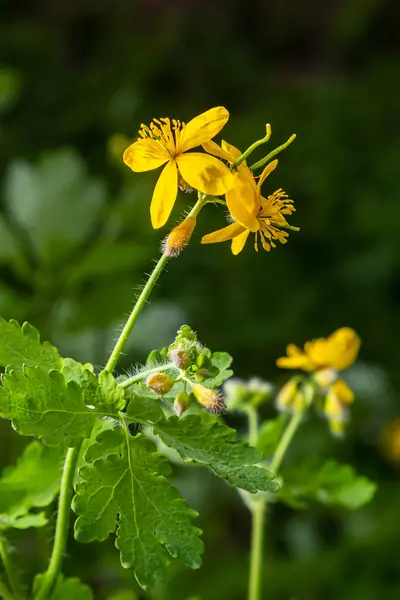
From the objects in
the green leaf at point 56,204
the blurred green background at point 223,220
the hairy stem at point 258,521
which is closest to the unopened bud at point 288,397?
the hairy stem at point 258,521

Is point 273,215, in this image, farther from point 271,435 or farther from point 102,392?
point 271,435

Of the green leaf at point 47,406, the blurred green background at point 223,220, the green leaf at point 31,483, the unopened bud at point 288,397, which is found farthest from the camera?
the blurred green background at point 223,220

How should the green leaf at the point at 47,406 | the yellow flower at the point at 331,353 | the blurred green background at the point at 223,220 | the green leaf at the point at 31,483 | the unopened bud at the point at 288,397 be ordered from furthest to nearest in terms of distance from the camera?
the blurred green background at the point at 223,220
the unopened bud at the point at 288,397
the yellow flower at the point at 331,353
the green leaf at the point at 31,483
the green leaf at the point at 47,406

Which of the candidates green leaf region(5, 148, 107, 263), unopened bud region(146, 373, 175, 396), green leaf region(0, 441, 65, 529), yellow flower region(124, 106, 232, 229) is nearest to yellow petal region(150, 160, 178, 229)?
yellow flower region(124, 106, 232, 229)

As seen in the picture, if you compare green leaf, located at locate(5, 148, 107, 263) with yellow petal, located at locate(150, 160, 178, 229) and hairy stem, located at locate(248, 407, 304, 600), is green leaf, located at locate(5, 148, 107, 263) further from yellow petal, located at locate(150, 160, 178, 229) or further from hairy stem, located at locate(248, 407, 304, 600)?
yellow petal, located at locate(150, 160, 178, 229)

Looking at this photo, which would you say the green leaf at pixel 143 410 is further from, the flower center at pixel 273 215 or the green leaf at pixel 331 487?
the green leaf at pixel 331 487

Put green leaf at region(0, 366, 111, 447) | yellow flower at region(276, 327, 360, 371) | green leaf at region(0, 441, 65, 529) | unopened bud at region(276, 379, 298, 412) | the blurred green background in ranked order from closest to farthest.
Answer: green leaf at region(0, 366, 111, 447) → green leaf at region(0, 441, 65, 529) → yellow flower at region(276, 327, 360, 371) → unopened bud at region(276, 379, 298, 412) → the blurred green background
